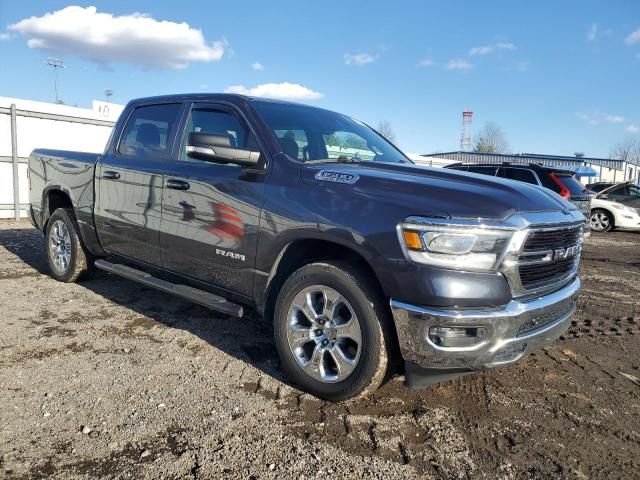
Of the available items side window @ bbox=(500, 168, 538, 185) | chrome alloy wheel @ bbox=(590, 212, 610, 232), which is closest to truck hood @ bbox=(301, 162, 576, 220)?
side window @ bbox=(500, 168, 538, 185)

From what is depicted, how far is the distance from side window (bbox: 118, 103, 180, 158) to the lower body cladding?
2757 millimetres

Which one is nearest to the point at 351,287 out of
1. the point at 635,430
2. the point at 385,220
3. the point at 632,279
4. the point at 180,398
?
the point at 385,220

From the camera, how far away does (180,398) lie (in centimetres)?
324

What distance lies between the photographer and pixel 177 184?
4.11m

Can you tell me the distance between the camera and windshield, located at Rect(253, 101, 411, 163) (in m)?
3.80

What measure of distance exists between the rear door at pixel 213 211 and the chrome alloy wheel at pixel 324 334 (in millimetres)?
519

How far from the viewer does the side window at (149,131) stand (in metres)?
4.56

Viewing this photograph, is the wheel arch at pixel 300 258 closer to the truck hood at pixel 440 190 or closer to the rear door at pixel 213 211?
the rear door at pixel 213 211

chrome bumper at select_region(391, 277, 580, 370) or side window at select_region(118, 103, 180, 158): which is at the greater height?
side window at select_region(118, 103, 180, 158)

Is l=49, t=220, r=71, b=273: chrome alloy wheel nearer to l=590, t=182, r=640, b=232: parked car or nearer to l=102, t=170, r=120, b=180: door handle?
l=102, t=170, r=120, b=180: door handle

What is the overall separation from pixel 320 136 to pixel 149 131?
5.87 feet

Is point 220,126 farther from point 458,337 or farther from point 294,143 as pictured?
point 458,337

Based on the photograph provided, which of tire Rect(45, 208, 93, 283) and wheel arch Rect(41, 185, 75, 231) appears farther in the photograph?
wheel arch Rect(41, 185, 75, 231)

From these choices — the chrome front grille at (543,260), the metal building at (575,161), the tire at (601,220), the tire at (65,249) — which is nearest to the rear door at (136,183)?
the tire at (65,249)
